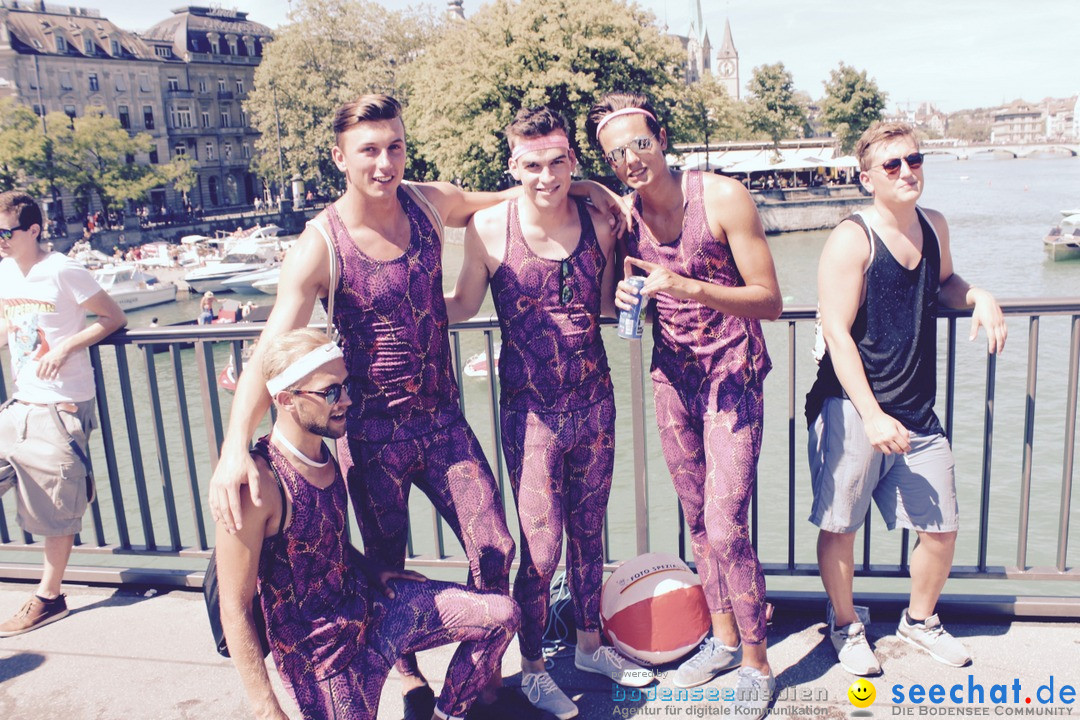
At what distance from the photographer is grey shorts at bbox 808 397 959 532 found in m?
3.02

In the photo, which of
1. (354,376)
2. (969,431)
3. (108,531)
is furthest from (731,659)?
(969,431)

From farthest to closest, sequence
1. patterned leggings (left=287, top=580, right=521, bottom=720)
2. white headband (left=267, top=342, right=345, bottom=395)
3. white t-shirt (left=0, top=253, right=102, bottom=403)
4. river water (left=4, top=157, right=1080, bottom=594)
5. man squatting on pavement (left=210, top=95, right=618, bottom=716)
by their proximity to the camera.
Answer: river water (left=4, top=157, right=1080, bottom=594), white t-shirt (left=0, top=253, right=102, bottom=403), man squatting on pavement (left=210, top=95, right=618, bottom=716), patterned leggings (left=287, top=580, right=521, bottom=720), white headband (left=267, top=342, right=345, bottom=395)

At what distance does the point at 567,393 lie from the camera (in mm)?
2922

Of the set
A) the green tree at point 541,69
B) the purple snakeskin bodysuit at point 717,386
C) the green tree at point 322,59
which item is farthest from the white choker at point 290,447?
the green tree at point 322,59

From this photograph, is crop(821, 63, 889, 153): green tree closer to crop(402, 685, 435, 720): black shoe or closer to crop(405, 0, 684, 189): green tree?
crop(405, 0, 684, 189): green tree

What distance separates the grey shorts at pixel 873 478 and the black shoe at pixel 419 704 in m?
1.44

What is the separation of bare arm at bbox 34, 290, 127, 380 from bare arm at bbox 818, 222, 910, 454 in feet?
8.93

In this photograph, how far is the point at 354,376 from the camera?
9.14 ft

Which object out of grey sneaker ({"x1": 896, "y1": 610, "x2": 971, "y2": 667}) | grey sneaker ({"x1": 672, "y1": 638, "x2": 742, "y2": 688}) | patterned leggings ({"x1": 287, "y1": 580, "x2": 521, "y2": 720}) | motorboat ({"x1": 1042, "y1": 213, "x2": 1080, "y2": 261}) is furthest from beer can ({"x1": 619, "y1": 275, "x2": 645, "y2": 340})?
motorboat ({"x1": 1042, "y1": 213, "x2": 1080, "y2": 261})

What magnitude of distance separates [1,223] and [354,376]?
1.92m

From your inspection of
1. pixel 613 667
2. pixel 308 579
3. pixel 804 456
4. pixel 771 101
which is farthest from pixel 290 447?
pixel 771 101

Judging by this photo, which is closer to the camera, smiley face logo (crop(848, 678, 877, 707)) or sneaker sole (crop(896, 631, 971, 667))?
smiley face logo (crop(848, 678, 877, 707))

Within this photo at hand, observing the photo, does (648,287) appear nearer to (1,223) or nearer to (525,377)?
(525,377)

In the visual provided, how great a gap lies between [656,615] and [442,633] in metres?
0.89
